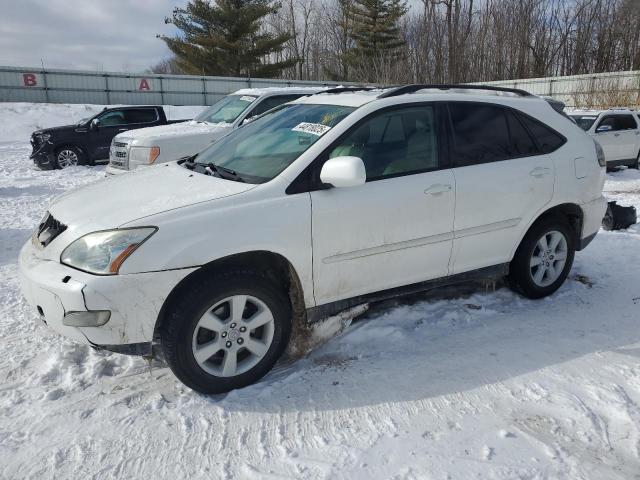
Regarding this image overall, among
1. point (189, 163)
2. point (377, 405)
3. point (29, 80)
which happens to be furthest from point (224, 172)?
point (29, 80)

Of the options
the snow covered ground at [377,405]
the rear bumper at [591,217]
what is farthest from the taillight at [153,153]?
the rear bumper at [591,217]

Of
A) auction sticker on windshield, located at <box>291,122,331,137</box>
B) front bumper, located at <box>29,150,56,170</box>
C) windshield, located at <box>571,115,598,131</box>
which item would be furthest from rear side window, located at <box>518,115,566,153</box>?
front bumper, located at <box>29,150,56,170</box>

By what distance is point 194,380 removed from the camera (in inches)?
119

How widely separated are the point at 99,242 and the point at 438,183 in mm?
2284

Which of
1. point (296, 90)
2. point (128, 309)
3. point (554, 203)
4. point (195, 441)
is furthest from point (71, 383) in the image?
point (296, 90)

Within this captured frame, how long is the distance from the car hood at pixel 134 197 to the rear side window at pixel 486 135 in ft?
5.64

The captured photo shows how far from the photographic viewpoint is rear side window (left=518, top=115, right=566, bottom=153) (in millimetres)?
4277

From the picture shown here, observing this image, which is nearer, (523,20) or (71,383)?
(71,383)

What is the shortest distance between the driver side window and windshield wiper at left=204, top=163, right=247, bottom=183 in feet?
2.13

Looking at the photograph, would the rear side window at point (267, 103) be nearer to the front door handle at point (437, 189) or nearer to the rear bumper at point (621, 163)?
the front door handle at point (437, 189)

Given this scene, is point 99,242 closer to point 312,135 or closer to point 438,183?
point 312,135

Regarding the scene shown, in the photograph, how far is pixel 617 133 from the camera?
12.8 m

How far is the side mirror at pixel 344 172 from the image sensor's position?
311 centimetres

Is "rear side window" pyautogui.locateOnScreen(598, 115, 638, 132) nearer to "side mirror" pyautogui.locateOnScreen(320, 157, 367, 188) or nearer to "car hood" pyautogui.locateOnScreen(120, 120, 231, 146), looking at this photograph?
"car hood" pyautogui.locateOnScreen(120, 120, 231, 146)
